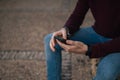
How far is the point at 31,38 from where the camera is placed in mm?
3164

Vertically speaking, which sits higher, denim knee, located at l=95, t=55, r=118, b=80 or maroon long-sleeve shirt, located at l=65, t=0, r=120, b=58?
maroon long-sleeve shirt, located at l=65, t=0, r=120, b=58

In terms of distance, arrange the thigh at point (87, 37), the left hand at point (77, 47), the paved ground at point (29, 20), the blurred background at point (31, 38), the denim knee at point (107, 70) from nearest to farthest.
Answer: the denim knee at point (107, 70), the left hand at point (77, 47), the thigh at point (87, 37), the blurred background at point (31, 38), the paved ground at point (29, 20)

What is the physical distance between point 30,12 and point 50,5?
0.41 metres

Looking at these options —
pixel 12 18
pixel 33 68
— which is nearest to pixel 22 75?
pixel 33 68

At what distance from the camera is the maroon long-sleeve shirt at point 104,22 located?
64.8 inches

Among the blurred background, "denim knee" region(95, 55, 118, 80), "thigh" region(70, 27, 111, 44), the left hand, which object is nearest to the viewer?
"denim knee" region(95, 55, 118, 80)

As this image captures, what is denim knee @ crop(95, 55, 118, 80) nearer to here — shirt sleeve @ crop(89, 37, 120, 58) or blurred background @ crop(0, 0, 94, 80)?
shirt sleeve @ crop(89, 37, 120, 58)

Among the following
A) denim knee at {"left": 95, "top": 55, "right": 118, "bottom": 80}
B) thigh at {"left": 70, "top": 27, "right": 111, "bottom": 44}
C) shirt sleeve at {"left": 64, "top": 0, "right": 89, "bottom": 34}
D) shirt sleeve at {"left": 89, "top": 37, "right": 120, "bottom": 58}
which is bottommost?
denim knee at {"left": 95, "top": 55, "right": 118, "bottom": 80}

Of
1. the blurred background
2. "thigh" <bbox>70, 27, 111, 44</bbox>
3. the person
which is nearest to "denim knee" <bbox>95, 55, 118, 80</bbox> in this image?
the person

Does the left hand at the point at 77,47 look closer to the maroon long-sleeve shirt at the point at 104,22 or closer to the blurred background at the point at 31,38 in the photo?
the maroon long-sleeve shirt at the point at 104,22

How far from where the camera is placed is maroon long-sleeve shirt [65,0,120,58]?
5.40 feet

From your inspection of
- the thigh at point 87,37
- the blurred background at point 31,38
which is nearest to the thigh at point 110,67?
the thigh at point 87,37

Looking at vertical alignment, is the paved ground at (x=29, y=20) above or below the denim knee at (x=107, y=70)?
above

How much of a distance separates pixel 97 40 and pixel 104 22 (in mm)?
185
